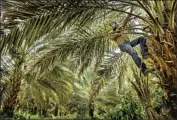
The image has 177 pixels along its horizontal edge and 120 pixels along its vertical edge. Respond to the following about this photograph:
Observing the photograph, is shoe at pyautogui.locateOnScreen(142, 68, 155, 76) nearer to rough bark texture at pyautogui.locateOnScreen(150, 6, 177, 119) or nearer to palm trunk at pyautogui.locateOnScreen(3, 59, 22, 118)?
rough bark texture at pyautogui.locateOnScreen(150, 6, 177, 119)

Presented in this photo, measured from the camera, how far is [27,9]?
477cm

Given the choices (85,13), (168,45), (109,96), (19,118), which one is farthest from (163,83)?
(109,96)

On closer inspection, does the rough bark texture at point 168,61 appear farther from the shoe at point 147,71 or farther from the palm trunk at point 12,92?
the palm trunk at point 12,92

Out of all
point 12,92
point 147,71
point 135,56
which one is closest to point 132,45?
point 135,56

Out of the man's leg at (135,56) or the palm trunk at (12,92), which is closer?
the man's leg at (135,56)

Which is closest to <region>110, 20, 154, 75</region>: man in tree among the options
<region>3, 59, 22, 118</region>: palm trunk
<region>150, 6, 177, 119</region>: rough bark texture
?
<region>150, 6, 177, 119</region>: rough bark texture

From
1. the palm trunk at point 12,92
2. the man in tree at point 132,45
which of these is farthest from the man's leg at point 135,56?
the palm trunk at point 12,92

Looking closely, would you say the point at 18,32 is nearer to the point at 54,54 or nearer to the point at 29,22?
the point at 29,22

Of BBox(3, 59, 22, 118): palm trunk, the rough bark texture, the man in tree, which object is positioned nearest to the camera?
the rough bark texture

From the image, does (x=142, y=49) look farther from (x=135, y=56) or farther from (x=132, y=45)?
(x=132, y=45)

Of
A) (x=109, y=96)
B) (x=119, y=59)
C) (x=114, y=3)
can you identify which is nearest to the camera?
(x=114, y=3)

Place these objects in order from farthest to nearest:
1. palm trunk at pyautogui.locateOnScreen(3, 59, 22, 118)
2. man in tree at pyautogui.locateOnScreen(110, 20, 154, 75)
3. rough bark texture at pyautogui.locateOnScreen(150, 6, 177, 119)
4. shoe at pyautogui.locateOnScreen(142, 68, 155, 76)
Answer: palm trunk at pyautogui.locateOnScreen(3, 59, 22, 118) → man in tree at pyautogui.locateOnScreen(110, 20, 154, 75) → shoe at pyautogui.locateOnScreen(142, 68, 155, 76) → rough bark texture at pyautogui.locateOnScreen(150, 6, 177, 119)

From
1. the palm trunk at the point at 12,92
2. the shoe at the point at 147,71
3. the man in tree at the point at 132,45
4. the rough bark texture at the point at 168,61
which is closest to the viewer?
the rough bark texture at the point at 168,61

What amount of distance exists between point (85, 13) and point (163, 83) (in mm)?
1557
